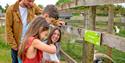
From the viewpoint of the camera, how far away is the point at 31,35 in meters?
4.07

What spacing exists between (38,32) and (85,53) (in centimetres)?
235

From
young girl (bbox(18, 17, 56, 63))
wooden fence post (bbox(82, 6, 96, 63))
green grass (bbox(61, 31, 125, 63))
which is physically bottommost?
green grass (bbox(61, 31, 125, 63))

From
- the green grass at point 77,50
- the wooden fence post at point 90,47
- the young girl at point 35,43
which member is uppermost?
the young girl at point 35,43

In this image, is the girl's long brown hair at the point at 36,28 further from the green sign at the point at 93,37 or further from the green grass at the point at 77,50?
the green grass at the point at 77,50

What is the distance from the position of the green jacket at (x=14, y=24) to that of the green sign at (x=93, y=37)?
77cm

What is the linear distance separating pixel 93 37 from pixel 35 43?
152 cm

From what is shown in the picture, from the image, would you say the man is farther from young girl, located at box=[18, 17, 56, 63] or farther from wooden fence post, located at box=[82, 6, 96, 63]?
young girl, located at box=[18, 17, 56, 63]

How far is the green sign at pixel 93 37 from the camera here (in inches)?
201

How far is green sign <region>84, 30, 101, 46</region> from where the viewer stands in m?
5.10

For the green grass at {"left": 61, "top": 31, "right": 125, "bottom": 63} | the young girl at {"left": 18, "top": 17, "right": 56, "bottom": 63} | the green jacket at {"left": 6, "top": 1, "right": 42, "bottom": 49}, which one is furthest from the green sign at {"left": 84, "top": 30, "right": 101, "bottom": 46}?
the green grass at {"left": 61, "top": 31, "right": 125, "bottom": 63}

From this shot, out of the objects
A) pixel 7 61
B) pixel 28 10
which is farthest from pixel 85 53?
pixel 7 61

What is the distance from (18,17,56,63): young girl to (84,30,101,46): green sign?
1.13 m

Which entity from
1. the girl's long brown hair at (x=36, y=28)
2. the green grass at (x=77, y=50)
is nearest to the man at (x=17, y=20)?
the girl's long brown hair at (x=36, y=28)

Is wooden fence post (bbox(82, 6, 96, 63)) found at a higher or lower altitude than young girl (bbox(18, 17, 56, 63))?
lower
